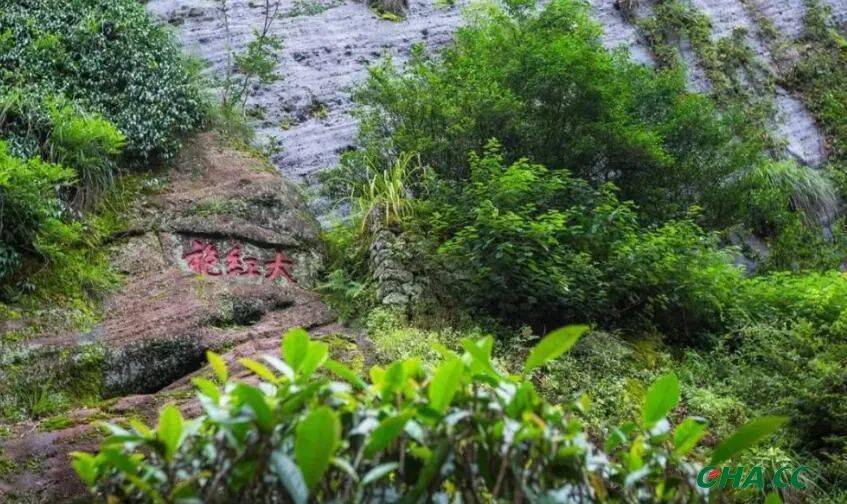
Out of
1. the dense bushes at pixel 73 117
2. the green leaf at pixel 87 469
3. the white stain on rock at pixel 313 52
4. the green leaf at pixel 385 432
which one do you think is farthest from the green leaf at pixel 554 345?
the white stain on rock at pixel 313 52

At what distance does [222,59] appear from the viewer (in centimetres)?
918

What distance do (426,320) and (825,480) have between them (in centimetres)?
264

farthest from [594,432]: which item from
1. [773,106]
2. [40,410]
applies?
[773,106]

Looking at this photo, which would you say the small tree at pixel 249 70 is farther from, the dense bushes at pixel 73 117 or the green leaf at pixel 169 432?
the green leaf at pixel 169 432

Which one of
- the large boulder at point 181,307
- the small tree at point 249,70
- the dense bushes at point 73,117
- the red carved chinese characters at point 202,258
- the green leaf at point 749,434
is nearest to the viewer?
the green leaf at point 749,434

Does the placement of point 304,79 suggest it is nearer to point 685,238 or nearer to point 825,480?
point 685,238

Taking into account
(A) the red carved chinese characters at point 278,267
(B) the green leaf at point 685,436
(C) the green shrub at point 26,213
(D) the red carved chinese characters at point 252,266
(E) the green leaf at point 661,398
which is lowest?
(A) the red carved chinese characters at point 278,267

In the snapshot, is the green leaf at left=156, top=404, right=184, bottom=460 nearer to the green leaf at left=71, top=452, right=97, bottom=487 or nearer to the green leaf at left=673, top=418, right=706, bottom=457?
the green leaf at left=71, top=452, right=97, bottom=487

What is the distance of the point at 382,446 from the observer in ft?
4.64

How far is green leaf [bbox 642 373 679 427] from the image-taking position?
1.66 metres

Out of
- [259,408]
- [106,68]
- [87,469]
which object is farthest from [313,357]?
[106,68]

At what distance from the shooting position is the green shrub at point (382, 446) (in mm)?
1388

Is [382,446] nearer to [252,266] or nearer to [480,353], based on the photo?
[480,353]

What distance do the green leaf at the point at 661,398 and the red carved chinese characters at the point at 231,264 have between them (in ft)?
14.0
